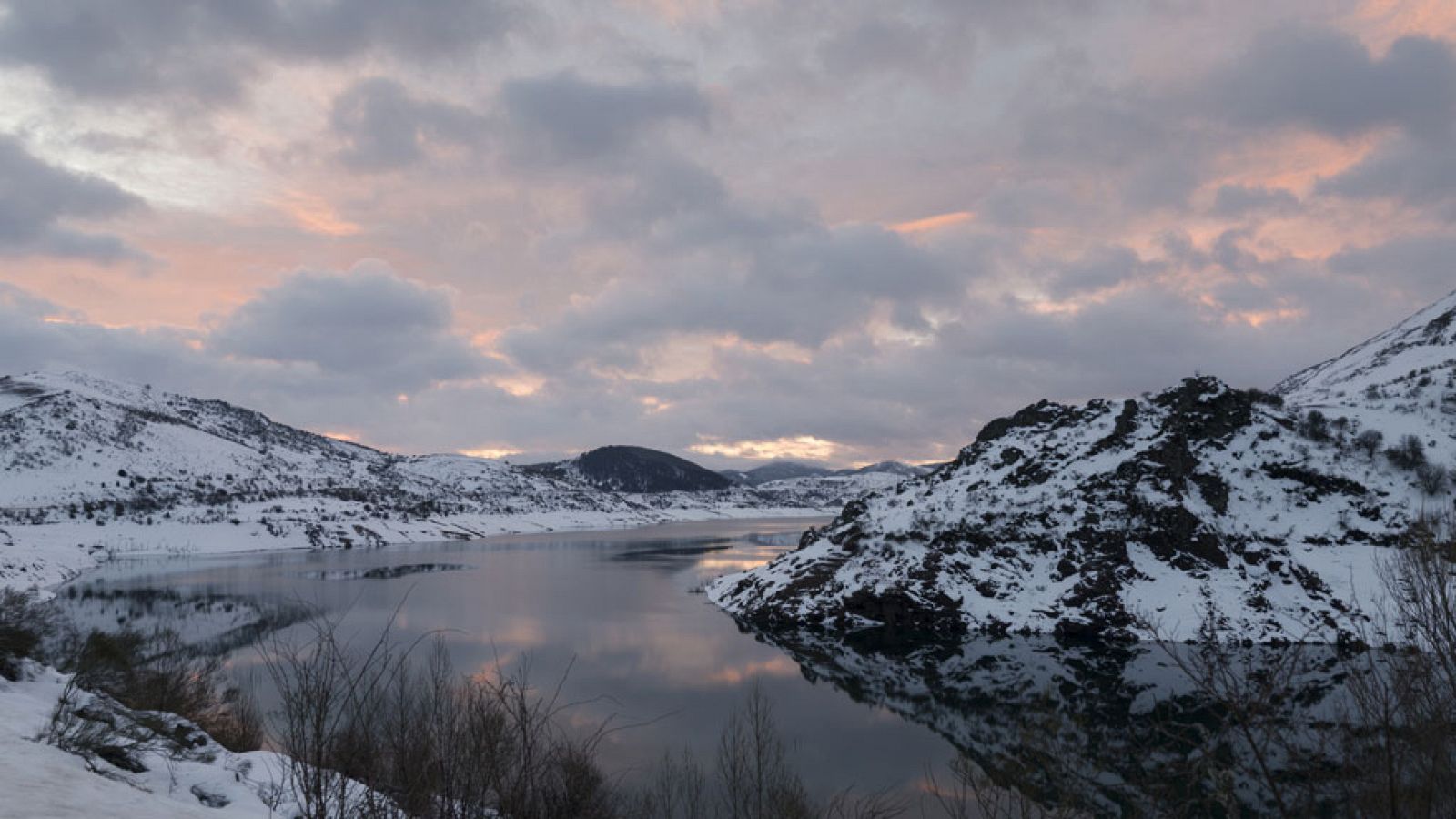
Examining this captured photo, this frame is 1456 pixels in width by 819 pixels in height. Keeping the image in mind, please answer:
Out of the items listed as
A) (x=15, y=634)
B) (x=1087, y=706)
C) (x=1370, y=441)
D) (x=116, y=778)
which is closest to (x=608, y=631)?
(x=1087, y=706)

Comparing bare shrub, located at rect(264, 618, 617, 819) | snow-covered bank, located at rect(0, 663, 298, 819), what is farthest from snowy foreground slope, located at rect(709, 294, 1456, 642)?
snow-covered bank, located at rect(0, 663, 298, 819)

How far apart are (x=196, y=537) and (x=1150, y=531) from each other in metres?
132

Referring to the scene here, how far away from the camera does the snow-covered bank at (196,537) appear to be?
243 feet

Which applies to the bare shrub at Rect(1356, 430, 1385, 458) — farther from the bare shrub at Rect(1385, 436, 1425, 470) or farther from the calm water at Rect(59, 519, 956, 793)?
the calm water at Rect(59, 519, 956, 793)

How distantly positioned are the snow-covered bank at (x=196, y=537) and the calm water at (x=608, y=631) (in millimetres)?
4992

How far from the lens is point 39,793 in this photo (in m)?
8.49

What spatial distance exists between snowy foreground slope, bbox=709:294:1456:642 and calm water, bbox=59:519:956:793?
980 centimetres

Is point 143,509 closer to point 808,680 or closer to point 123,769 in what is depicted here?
point 808,680

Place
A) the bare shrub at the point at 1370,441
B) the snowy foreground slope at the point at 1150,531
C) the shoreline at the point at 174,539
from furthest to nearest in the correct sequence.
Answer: the shoreline at the point at 174,539 < the bare shrub at the point at 1370,441 < the snowy foreground slope at the point at 1150,531

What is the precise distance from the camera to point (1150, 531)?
49.3 m

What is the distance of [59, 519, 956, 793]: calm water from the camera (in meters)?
25.7

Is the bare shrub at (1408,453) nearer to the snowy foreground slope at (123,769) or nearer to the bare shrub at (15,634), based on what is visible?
the snowy foreground slope at (123,769)

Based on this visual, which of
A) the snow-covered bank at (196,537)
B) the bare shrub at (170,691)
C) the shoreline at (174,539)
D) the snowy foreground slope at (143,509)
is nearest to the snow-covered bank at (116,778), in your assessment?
the bare shrub at (170,691)

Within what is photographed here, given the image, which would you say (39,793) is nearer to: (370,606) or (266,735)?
(266,735)
